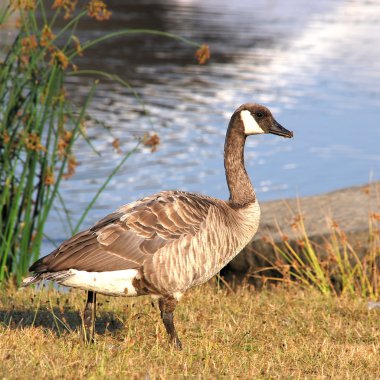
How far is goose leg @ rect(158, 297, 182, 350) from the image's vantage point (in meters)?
7.20

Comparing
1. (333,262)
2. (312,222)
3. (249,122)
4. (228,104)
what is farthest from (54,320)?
(228,104)

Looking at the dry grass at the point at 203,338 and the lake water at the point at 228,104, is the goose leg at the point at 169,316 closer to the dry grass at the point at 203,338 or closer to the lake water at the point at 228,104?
the dry grass at the point at 203,338

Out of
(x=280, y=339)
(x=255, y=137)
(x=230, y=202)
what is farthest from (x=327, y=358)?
(x=255, y=137)

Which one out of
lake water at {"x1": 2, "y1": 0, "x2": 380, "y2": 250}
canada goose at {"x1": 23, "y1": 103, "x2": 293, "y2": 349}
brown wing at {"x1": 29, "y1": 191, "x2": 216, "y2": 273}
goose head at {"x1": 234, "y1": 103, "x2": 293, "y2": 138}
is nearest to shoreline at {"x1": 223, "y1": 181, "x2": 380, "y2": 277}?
goose head at {"x1": 234, "y1": 103, "x2": 293, "y2": 138}

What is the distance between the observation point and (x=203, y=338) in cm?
761

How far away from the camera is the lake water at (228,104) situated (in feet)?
53.7

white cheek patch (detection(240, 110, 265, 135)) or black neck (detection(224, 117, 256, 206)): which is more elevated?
white cheek patch (detection(240, 110, 265, 135))

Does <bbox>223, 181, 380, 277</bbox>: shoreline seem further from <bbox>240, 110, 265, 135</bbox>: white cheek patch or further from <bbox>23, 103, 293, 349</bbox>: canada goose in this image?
<bbox>23, 103, 293, 349</bbox>: canada goose

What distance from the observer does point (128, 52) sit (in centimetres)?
2934

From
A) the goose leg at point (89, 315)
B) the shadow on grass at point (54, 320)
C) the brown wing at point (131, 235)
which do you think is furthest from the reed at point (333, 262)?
the goose leg at point (89, 315)

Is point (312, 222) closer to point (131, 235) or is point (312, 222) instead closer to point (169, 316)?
point (169, 316)

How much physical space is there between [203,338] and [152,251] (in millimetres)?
1098

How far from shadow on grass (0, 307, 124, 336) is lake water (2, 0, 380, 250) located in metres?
2.29

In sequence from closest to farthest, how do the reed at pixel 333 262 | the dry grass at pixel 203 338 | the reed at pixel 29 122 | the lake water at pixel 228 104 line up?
the dry grass at pixel 203 338, the reed at pixel 29 122, the reed at pixel 333 262, the lake water at pixel 228 104
